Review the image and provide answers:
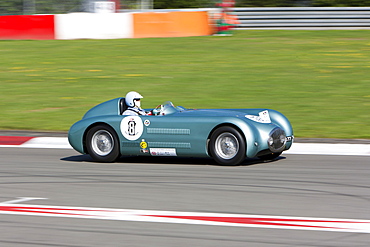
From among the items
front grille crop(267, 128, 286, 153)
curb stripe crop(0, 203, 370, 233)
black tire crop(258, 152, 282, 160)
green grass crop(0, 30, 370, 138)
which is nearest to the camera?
curb stripe crop(0, 203, 370, 233)

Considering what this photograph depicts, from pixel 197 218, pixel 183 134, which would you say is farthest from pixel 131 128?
pixel 197 218

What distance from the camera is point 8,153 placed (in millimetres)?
10266

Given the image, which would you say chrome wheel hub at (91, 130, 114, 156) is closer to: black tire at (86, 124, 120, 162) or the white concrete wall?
black tire at (86, 124, 120, 162)

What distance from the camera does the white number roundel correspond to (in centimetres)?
888

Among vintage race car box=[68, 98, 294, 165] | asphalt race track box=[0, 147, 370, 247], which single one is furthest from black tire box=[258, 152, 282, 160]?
asphalt race track box=[0, 147, 370, 247]

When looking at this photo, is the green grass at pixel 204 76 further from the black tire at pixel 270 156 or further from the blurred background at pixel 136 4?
the black tire at pixel 270 156

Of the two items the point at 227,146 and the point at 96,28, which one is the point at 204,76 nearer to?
the point at 96,28

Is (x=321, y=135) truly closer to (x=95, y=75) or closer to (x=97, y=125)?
(x=97, y=125)

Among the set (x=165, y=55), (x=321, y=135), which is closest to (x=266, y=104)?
(x=321, y=135)

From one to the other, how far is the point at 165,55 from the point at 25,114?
7464 millimetres

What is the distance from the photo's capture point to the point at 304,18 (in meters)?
25.6

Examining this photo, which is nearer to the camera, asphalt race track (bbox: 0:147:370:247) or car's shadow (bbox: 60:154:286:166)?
asphalt race track (bbox: 0:147:370:247)

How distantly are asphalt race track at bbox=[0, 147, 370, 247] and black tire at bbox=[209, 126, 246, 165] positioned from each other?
0.14 meters

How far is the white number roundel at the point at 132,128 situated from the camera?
8.88 metres
